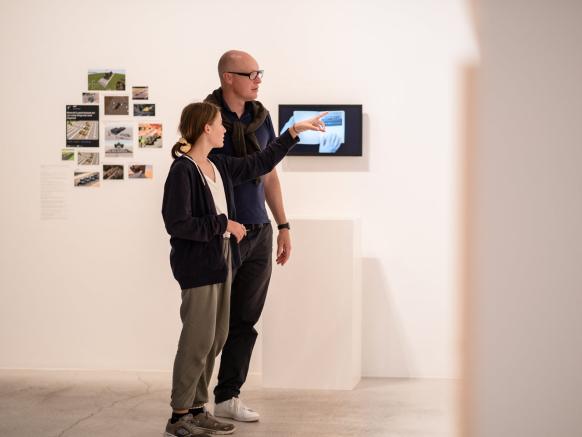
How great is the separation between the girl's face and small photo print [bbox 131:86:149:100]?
5.84ft

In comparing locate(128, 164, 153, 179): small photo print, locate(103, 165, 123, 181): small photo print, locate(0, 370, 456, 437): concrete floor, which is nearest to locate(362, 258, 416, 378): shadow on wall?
locate(0, 370, 456, 437): concrete floor

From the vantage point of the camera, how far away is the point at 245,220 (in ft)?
11.6

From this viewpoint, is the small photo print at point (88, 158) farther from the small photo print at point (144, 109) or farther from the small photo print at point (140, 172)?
the small photo print at point (144, 109)

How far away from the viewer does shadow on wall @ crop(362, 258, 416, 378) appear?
4.80 meters

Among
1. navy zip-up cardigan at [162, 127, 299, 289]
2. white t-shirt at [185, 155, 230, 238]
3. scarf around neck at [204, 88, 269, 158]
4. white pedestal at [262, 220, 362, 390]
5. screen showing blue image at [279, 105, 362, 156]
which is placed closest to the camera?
navy zip-up cardigan at [162, 127, 299, 289]

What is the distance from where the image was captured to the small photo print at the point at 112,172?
4941 millimetres

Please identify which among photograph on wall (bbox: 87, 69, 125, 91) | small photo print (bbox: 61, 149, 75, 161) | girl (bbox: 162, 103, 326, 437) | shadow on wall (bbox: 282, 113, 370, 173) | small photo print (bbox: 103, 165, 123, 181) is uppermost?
photograph on wall (bbox: 87, 69, 125, 91)

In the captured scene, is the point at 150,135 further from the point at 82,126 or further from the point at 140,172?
the point at 82,126

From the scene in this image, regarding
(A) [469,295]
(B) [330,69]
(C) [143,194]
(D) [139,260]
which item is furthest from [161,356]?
(A) [469,295]

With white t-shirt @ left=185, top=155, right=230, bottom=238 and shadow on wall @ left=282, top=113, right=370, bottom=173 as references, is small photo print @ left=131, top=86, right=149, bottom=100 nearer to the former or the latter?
shadow on wall @ left=282, top=113, right=370, bottom=173

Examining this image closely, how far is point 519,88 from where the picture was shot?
76cm

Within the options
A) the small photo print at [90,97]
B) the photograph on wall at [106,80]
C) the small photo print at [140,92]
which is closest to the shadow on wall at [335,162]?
the small photo print at [140,92]

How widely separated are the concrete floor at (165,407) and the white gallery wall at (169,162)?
305mm

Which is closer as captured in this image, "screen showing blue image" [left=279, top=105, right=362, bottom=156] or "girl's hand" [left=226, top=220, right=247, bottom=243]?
"girl's hand" [left=226, top=220, right=247, bottom=243]
